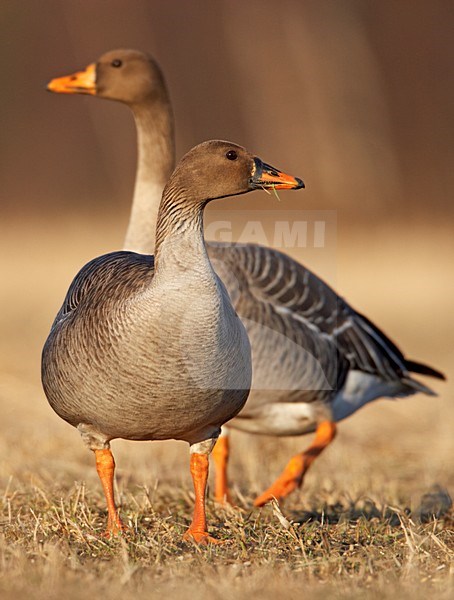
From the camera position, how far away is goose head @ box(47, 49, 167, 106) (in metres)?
7.32

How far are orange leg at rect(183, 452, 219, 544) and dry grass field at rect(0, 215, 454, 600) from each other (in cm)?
8

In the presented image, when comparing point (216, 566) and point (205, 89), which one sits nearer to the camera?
point (216, 566)

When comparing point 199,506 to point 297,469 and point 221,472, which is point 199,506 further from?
point 297,469

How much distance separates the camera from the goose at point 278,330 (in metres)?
6.40

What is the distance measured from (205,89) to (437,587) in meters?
20.1

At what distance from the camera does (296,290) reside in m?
6.71

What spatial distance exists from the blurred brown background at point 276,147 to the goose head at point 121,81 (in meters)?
2.40

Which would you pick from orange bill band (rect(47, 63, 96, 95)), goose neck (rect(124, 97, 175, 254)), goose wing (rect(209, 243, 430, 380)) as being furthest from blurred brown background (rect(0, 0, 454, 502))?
orange bill band (rect(47, 63, 96, 95))

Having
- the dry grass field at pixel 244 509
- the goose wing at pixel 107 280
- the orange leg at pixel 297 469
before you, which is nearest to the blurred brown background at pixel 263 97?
the dry grass field at pixel 244 509

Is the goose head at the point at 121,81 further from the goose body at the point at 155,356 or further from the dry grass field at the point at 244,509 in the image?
the goose body at the point at 155,356

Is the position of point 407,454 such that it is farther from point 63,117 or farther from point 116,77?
point 63,117

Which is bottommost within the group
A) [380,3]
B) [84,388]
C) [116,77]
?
[84,388]

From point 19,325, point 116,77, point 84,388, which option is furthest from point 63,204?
point 84,388

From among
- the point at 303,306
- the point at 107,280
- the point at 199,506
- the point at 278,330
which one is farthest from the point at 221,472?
the point at 107,280
